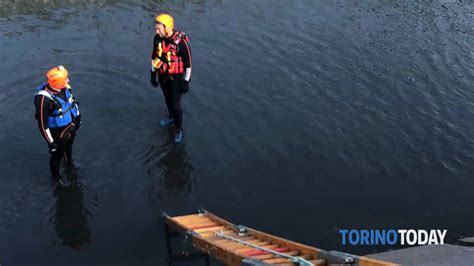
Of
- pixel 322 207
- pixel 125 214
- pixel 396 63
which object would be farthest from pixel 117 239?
pixel 396 63

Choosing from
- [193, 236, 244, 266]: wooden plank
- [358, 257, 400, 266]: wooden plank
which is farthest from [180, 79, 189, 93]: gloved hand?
[358, 257, 400, 266]: wooden plank

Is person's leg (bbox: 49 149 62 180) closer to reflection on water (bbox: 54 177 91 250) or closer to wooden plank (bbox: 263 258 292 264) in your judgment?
reflection on water (bbox: 54 177 91 250)

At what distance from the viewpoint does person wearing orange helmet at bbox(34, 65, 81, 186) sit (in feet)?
25.6

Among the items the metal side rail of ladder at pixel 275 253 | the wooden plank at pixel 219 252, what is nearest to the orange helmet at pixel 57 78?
the wooden plank at pixel 219 252

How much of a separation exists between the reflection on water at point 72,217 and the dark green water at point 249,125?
1.1 inches

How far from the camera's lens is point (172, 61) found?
931 cm

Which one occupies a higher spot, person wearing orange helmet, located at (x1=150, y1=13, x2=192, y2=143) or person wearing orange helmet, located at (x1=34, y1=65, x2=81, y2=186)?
person wearing orange helmet, located at (x1=150, y1=13, x2=192, y2=143)

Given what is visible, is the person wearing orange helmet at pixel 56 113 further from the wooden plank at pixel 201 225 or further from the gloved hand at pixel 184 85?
the wooden plank at pixel 201 225

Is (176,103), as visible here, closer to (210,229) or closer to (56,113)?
(56,113)

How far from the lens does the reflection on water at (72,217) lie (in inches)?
310

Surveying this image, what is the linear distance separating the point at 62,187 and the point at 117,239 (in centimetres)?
157

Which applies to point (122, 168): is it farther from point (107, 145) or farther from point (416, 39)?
point (416, 39)

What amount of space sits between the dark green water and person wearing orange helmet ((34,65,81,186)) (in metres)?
0.83

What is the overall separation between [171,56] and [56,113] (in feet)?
7.36
